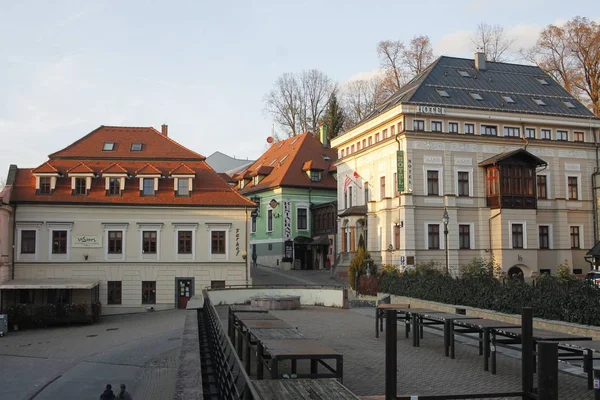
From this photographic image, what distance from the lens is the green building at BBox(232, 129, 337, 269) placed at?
5316cm

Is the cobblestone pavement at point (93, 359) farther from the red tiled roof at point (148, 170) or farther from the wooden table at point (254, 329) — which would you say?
the red tiled roof at point (148, 170)

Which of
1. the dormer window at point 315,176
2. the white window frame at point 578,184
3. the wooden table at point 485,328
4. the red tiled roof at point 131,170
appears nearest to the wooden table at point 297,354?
the wooden table at point 485,328

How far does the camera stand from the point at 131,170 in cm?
3919

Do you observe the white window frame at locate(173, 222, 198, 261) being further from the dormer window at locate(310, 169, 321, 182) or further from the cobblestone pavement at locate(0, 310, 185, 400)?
the dormer window at locate(310, 169, 321, 182)

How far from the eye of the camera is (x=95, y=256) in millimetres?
36562

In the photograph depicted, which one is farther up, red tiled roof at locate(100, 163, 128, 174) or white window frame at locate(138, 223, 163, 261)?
red tiled roof at locate(100, 163, 128, 174)

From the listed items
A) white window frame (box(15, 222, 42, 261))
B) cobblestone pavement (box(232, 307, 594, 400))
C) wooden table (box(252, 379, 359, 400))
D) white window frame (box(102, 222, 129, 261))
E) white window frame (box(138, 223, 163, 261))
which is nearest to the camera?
wooden table (box(252, 379, 359, 400))

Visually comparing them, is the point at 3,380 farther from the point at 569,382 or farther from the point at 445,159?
the point at 445,159

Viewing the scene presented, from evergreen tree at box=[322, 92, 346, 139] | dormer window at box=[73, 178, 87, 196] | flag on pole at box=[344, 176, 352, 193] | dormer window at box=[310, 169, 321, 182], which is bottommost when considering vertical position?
dormer window at box=[73, 178, 87, 196]

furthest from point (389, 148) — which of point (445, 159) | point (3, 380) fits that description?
point (3, 380)

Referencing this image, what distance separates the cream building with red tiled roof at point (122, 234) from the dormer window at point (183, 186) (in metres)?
0.06

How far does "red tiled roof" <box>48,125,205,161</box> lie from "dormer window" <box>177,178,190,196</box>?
2.66 metres

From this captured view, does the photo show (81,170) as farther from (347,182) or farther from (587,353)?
(587,353)

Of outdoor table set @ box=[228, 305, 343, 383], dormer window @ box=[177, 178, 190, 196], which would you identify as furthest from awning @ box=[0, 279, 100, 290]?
outdoor table set @ box=[228, 305, 343, 383]
